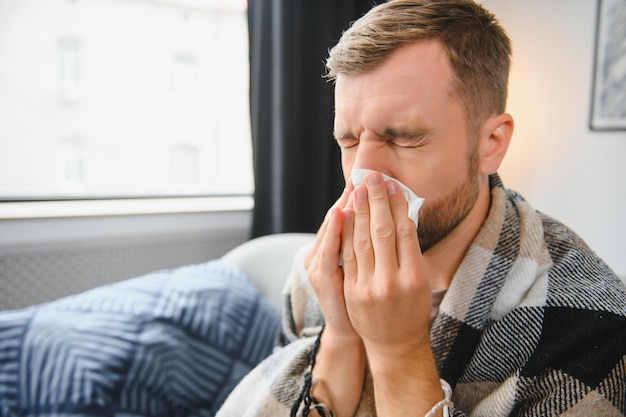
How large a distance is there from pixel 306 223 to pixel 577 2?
1516mm

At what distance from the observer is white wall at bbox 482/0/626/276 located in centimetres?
185

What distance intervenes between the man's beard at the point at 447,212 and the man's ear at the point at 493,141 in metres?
0.03

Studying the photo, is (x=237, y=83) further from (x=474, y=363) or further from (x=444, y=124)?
(x=474, y=363)

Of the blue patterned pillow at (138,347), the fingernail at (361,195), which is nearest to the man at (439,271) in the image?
the fingernail at (361,195)

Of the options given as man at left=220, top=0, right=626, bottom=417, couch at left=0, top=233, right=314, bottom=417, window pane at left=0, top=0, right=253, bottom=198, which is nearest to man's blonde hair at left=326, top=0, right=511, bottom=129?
man at left=220, top=0, right=626, bottom=417

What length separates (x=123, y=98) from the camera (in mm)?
2084

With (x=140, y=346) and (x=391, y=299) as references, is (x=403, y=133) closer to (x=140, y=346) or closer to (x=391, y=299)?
(x=391, y=299)

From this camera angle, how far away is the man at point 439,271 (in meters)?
0.75

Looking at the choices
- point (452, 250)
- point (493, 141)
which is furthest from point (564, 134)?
point (452, 250)

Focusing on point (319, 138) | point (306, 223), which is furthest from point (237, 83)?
point (306, 223)

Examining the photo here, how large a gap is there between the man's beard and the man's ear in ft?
0.11

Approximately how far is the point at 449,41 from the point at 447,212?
0.35 m

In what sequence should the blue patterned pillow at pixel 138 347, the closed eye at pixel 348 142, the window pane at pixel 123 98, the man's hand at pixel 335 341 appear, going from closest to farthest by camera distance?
the man's hand at pixel 335 341 → the closed eye at pixel 348 142 → the blue patterned pillow at pixel 138 347 → the window pane at pixel 123 98

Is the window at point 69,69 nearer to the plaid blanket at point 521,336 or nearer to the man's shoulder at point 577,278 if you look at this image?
the plaid blanket at point 521,336
